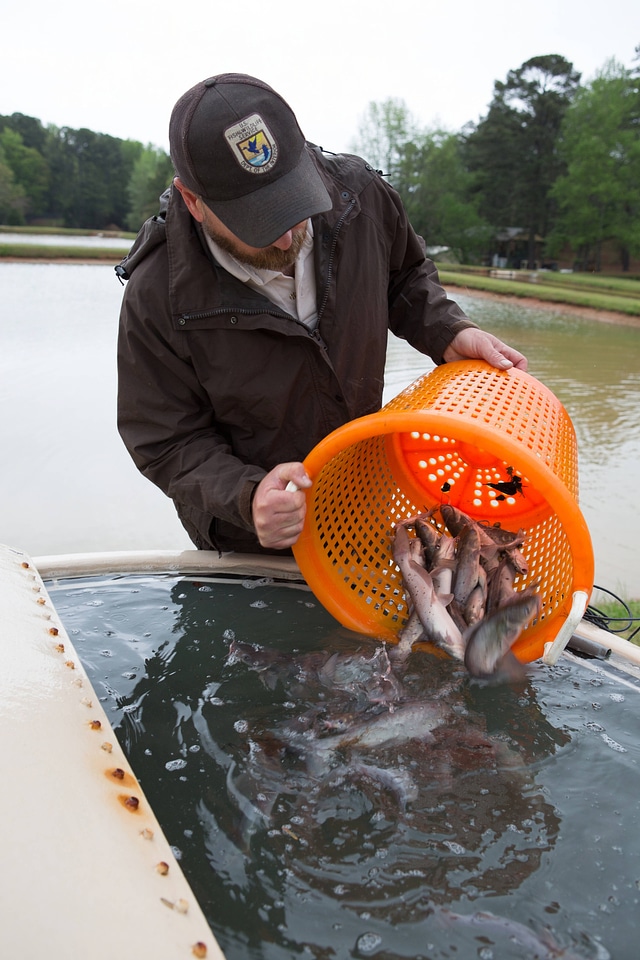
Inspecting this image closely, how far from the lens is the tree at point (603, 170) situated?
150ft

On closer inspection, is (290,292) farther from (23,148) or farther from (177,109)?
(23,148)

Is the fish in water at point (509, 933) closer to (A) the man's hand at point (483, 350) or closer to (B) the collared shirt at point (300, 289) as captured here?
(A) the man's hand at point (483, 350)

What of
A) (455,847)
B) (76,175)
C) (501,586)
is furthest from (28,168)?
(455,847)

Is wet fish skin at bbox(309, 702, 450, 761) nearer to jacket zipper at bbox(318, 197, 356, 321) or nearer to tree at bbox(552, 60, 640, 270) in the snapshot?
jacket zipper at bbox(318, 197, 356, 321)

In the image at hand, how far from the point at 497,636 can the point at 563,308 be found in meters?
23.5

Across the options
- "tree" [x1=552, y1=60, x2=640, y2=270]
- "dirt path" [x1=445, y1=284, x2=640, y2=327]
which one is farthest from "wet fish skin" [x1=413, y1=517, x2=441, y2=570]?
"tree" [x1=552, y1=60, x2=640, y2=270]

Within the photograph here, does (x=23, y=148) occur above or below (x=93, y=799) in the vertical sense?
above

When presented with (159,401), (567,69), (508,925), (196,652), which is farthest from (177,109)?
(567,69)

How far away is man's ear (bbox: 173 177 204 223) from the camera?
263 cm

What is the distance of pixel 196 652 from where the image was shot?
2.71m

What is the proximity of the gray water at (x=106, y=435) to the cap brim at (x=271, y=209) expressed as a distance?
3.75 meters

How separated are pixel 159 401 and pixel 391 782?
159 cm

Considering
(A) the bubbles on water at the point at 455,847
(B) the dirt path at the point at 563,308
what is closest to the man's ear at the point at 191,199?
(A) the bubbles on water at the point at 455,847

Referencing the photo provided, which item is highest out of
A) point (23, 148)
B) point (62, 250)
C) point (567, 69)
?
point (567, 69)
